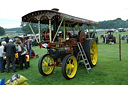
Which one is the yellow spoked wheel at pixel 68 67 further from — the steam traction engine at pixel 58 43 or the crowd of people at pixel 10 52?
the crowd of people at pixel 10 52

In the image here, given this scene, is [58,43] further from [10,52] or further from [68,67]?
[10,52]

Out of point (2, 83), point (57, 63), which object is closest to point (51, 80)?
point (57, 63)

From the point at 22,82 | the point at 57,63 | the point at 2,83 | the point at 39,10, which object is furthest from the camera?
the point at 57,63

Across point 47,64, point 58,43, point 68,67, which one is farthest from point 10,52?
point 68,67

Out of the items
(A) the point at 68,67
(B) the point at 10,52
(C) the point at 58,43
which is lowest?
(A) the point at 68,67

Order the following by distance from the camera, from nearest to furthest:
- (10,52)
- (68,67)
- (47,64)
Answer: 1. (68,67)
2. (47,64)
3. (10,52)

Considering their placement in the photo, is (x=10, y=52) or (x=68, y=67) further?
(x=10, y=52)

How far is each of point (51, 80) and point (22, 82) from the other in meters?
1.33

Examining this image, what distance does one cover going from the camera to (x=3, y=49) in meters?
6.07

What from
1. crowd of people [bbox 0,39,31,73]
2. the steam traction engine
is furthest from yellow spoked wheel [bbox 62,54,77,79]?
crowd of people [bbox 0,39,31,73]

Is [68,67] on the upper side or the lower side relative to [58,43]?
lower

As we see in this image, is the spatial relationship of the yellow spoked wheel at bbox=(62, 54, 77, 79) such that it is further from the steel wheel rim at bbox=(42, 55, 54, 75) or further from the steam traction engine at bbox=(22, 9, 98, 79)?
the steel wheel rim at bbox=(42, 55, 54, 75)

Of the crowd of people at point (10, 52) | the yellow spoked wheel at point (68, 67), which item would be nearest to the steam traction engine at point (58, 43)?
the yellow spoked wheel at point (68, 67)

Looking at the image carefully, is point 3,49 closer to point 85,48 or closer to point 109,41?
point 85,48
